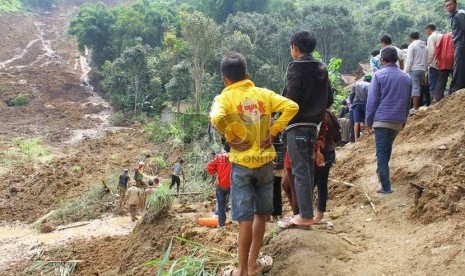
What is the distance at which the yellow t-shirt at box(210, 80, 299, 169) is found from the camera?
130 inches

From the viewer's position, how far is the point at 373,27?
37.5m

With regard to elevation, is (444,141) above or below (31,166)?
above

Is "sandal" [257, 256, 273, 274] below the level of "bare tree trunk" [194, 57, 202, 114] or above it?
below

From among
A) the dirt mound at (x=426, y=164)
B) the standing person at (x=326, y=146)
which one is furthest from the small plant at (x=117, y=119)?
the standing person at (x=326, y=146)

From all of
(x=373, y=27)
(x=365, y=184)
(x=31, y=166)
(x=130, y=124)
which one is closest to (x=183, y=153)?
(x=31, y=166)

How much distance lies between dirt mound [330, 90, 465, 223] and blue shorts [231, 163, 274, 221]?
5.82ft

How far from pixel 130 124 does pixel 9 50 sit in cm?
2295

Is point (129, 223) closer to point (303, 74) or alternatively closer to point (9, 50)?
point (303, 74)

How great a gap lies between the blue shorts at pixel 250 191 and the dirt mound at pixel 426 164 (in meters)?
1.77

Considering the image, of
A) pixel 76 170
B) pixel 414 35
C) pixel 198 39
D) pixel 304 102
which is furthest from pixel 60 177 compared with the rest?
pixel 304 102

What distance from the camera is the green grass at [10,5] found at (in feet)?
180

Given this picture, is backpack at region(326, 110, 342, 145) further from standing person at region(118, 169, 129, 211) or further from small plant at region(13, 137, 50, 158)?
small plant at region(13, 137, 50, 158)

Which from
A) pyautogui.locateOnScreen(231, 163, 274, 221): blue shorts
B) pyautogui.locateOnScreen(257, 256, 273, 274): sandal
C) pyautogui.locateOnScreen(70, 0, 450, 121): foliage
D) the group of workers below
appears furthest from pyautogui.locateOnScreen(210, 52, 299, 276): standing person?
pyautogui.locateOnScreen(70, 0, 450, 121): foliage

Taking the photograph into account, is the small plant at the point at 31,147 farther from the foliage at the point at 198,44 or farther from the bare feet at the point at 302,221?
the bare feet at the point at 302,221
